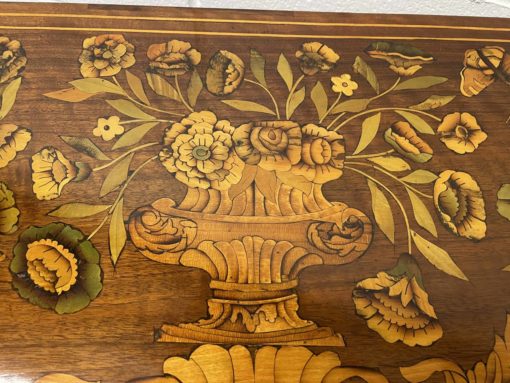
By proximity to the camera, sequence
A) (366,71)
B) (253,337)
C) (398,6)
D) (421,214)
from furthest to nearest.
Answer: (398,6), (366,71), (421,214), (253,337)

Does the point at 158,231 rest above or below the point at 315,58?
below

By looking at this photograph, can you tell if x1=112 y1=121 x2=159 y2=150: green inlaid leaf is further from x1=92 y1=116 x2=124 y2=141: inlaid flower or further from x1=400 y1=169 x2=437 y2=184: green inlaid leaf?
x1=400 y1=169 x2=437 y2=184: green inlaid leaf

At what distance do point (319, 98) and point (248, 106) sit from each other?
0.38 ft

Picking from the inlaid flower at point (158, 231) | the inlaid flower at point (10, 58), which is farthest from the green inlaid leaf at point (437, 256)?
the inlaid flower at point (10, 58)

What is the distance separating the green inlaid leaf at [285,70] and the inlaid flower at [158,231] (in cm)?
29

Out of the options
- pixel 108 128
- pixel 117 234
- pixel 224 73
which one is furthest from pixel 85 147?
pixel 224 73

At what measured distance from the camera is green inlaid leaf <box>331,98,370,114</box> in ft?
3.45

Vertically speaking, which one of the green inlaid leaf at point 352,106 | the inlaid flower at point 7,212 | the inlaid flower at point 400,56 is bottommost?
the inlaid flower at point 7,212

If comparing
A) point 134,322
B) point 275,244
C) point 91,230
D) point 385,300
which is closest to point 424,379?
point 385,300

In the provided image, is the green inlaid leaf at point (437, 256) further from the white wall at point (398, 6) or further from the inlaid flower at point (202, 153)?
the white wall at point (398, 6)

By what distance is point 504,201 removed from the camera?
1.00 meters

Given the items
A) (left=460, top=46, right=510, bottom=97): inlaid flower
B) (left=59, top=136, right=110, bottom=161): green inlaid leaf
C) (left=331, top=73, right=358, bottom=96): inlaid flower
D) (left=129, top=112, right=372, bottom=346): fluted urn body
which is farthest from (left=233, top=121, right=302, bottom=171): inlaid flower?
(left=460, top=46, right=510, bottom=97): inlaid flower

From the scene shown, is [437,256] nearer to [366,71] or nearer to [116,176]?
[366,71]

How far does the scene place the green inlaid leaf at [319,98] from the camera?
1.05 metres
